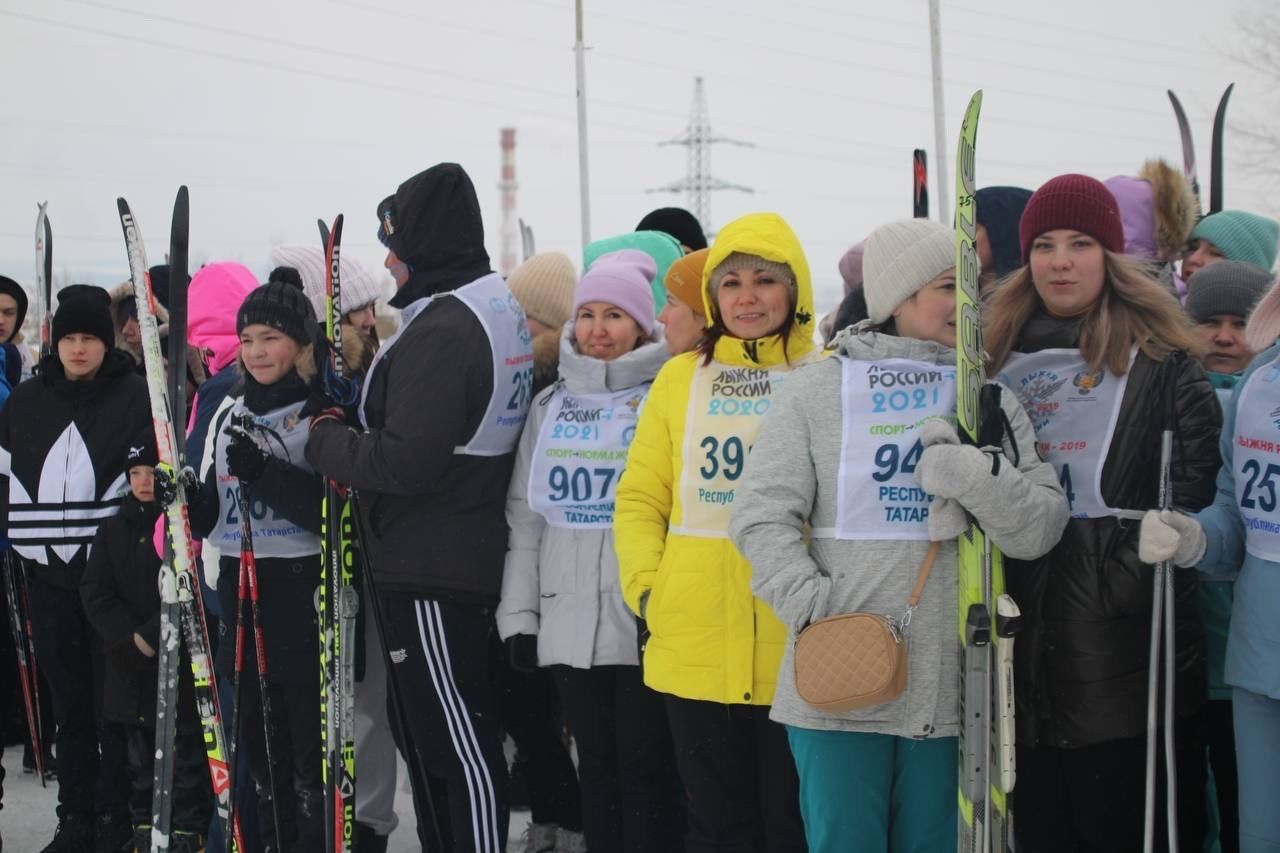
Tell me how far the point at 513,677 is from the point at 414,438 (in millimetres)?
1439

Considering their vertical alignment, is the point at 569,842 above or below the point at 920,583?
below

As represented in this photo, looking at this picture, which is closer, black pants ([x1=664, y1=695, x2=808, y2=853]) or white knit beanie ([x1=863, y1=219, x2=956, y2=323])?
white knit beanie ([x1=863, y1=219, x2=956, y2=323])


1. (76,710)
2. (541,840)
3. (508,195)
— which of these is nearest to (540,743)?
(541,840)

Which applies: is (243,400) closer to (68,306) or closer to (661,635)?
(68,306)

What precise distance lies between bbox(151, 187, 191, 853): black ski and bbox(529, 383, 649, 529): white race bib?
110 centimetres

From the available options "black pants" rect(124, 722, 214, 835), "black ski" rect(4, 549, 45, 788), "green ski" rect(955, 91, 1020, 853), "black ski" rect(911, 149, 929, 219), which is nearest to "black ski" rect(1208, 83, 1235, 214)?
"black ski" rect(911, 149, 929, 219)

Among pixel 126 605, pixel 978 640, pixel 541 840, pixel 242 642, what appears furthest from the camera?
pixel 541 840

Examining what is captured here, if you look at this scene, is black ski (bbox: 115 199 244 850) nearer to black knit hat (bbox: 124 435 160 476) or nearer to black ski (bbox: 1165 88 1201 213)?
black knit hat (bbox: 124 435 160 476)

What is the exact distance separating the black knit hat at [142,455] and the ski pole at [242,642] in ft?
1.74

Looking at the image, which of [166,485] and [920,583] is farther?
[166,485]

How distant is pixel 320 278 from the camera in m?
4.91

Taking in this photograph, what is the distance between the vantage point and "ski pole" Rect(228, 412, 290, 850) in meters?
3.79

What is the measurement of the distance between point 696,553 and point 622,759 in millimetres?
770

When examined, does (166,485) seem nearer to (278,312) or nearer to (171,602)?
(171,602)
